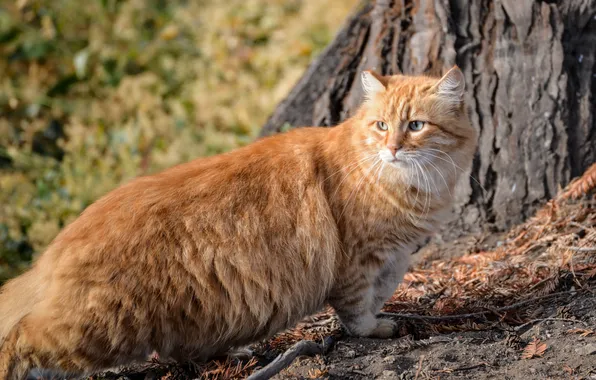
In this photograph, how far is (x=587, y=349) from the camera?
275cm

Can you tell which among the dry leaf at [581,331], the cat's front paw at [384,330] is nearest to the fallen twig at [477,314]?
the cat's front paw at [384,330]

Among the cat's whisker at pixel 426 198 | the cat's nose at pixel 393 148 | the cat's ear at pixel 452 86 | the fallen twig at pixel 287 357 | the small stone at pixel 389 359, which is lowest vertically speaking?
the small stone at pixel 389 359

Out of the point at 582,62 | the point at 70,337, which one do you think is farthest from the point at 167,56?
the point at 70,337

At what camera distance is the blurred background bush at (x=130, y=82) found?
6.66 metres

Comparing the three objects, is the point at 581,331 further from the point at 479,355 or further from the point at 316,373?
the point at 316,373

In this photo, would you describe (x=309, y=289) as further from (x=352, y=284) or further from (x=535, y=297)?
(x=535, y=297)

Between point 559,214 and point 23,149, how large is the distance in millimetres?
5216

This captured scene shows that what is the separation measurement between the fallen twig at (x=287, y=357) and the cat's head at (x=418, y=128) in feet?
2.92

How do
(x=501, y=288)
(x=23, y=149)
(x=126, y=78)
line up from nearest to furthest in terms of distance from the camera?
(x=501, y=288)
(x=23, y=149)
(x=126, y=78)

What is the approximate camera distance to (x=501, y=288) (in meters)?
3.54

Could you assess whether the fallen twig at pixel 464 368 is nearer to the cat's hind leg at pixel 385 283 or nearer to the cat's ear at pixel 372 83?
the cat's hind leg at pixel 385 283

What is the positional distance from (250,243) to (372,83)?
40.3 inches

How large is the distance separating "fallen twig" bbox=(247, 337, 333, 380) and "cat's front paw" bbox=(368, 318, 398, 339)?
30cm

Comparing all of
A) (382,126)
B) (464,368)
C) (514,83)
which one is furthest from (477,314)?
(514,83)
